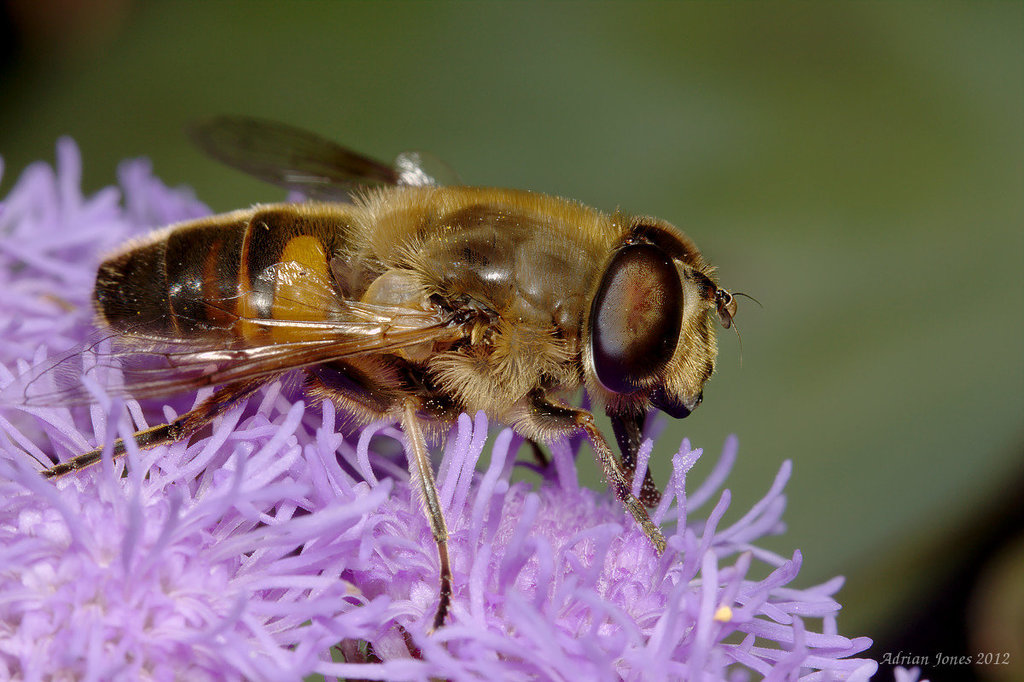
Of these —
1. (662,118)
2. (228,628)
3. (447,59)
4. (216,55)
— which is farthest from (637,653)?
(216,55)

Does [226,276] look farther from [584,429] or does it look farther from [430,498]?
[584,429]

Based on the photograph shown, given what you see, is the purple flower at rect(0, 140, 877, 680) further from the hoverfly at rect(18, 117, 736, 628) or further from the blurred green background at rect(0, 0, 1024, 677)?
the blurred green background at rect(0, 0, 1024, 677)

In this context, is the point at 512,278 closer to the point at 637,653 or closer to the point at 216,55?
the point at 637,653

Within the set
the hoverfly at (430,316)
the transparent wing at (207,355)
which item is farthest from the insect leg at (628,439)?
the transparent wing at (207,355)

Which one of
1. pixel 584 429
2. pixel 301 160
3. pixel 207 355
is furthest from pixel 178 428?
pixel 301 160

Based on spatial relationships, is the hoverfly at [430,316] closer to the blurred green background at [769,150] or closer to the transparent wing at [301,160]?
the transparent wing at [301,160]
